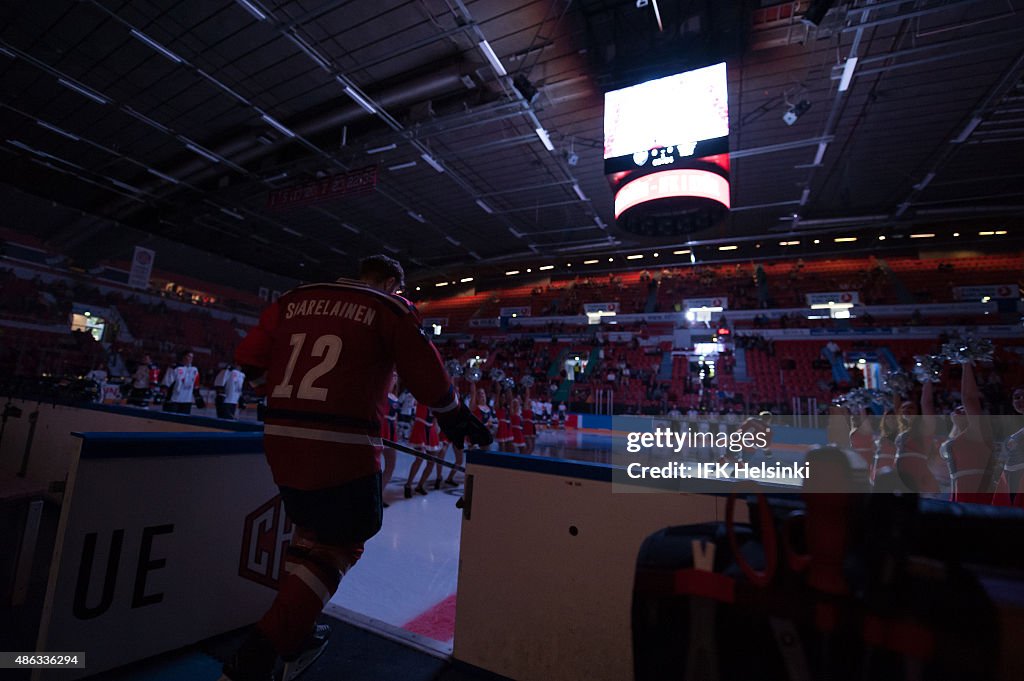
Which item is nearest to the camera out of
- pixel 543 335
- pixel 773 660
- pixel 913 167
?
pixel 773 660

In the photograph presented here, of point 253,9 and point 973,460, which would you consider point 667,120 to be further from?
point 253,9

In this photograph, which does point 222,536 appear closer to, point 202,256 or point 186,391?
point 186,391

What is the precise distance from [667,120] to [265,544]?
23.2ft

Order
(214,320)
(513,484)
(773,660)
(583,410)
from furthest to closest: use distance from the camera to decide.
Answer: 1. (214,320)
2. (583,410)
3. (513,484)
4. (773,660)

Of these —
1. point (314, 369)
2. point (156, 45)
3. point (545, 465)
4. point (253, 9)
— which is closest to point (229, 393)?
point (156, 45)

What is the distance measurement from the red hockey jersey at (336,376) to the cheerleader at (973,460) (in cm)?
277

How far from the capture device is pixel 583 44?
737 centimetres

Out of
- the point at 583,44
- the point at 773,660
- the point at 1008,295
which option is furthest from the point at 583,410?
the point at 773,660

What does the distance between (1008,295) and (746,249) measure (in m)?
9.01

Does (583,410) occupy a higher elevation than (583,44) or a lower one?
lower

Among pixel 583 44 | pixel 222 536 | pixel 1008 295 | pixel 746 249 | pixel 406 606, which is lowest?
pixel 406 606

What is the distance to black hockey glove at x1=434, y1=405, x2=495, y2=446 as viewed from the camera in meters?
1.89

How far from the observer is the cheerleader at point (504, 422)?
28.1 feet

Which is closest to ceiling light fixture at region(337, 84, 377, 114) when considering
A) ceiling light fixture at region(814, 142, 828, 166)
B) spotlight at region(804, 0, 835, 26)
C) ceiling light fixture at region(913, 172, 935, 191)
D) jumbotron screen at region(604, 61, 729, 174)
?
jumbotron screen at region(604, 61, 729, 174)
